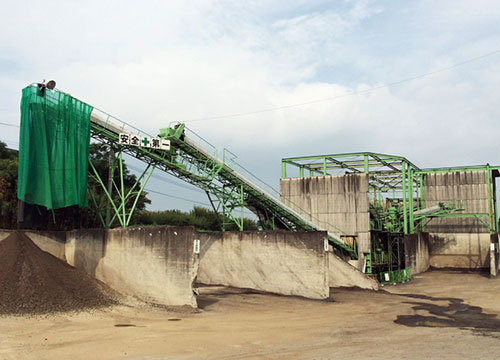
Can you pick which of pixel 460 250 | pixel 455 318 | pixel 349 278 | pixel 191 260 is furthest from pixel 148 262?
pixel 460 250

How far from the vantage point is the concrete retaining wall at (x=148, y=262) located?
1805 cm

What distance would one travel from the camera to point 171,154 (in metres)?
25.4

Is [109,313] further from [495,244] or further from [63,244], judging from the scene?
[495,244]

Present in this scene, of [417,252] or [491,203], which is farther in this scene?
[491,203]

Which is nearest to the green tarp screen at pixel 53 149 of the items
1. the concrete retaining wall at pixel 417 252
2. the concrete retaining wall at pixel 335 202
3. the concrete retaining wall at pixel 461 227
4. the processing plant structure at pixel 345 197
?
the processing plant structure at pixel 345 197

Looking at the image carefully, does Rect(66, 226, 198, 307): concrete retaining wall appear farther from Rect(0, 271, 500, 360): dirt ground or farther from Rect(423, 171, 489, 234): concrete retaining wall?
Rect(423, 171, 489, 234): concrete retaining wall

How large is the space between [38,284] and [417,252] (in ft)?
107

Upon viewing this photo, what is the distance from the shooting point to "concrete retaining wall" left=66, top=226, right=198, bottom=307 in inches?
711

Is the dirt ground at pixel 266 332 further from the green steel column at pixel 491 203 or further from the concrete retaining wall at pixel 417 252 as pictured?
the green steel column at pixel 491 203

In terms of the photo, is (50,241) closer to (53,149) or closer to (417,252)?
(53,149)

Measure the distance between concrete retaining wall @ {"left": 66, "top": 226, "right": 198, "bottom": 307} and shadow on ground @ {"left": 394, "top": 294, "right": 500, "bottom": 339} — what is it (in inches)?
339

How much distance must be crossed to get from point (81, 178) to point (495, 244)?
107 ft

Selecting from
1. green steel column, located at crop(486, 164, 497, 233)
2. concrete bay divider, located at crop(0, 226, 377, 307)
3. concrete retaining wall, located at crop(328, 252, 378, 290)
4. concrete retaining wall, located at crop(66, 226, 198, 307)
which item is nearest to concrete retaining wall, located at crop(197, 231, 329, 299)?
concrete bay divider, located at crop(0, 226, 377, 307)

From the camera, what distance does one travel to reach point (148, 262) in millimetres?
18609
